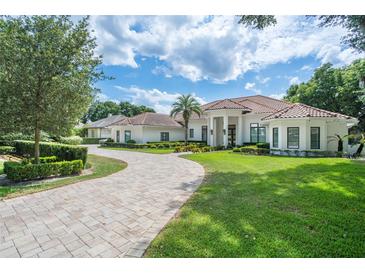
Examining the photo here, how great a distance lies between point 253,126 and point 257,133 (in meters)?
0.89

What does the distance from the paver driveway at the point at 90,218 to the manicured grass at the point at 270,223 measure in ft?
1.59

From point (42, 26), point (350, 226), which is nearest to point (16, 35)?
point (42, 26)

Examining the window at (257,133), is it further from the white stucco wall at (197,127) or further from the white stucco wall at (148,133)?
the white stucco wall at (148,133)

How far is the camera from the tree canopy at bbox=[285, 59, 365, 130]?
23453mm

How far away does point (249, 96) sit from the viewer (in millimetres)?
28359

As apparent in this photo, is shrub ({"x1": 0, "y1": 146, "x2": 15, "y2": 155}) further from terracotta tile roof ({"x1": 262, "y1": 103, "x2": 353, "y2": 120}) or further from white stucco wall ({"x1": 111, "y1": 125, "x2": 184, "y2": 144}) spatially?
terracotta tile roof ({"x1": 262, "y1": 103, "x2": 353, "y2": 120})

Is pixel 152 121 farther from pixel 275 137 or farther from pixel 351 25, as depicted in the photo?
pixel 351 25

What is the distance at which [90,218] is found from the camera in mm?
4512

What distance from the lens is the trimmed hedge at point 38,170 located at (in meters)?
8.03

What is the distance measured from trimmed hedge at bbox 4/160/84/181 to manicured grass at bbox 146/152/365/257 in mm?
6244

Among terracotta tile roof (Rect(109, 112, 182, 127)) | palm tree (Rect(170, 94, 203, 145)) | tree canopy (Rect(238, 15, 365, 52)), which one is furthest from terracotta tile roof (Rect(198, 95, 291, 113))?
tree canopy (Rect(238, 15, 365, 52))

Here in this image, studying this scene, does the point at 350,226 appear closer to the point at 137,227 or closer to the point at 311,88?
the point at 137,227

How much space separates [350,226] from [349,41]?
7.08m

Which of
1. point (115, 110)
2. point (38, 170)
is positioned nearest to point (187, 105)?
point (38, 170)
